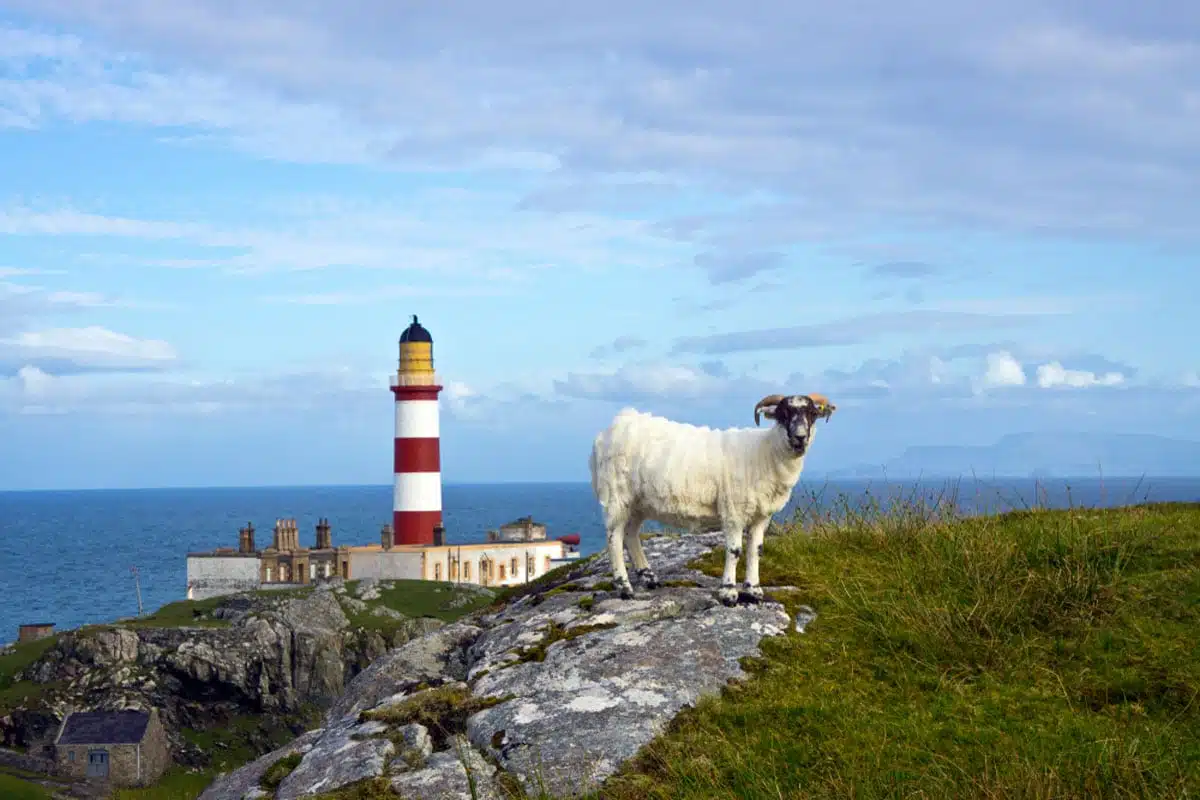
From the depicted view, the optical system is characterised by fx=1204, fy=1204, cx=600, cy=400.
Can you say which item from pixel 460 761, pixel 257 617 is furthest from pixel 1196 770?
pixel 257 617

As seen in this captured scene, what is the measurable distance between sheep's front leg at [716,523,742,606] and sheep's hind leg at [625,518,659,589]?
94cm

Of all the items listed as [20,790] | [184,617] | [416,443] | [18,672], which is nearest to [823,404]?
[20,790]

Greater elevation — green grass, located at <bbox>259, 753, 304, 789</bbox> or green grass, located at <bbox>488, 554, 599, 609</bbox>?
green grass, located at <bbox>488, 554, 599, 609</bbox>

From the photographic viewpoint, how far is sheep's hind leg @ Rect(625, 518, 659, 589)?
12.1 metres

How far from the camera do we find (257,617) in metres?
61.3

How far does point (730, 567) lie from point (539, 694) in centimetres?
258

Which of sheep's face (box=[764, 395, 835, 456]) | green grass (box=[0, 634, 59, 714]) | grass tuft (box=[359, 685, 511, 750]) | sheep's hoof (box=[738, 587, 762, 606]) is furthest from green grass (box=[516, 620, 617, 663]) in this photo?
green grass (box=[0, 634, 59, 714])

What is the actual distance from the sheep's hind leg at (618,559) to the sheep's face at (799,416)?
191cm

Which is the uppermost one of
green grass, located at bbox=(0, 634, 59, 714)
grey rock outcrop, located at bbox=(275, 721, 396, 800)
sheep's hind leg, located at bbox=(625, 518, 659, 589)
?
sheep's hind leg, located at bbox=(625, 518, 659, 589)

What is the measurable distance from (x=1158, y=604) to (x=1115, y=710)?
7.90ft

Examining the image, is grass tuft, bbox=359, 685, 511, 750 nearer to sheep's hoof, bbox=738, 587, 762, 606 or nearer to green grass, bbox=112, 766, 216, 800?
sheep's hoof, bbox=738, 587, 762, 606

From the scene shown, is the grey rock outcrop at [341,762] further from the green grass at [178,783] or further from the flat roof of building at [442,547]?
the flat roof of building at [442,547]

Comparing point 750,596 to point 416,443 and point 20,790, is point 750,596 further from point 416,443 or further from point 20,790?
point 416,443

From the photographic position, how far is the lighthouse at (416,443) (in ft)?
238
